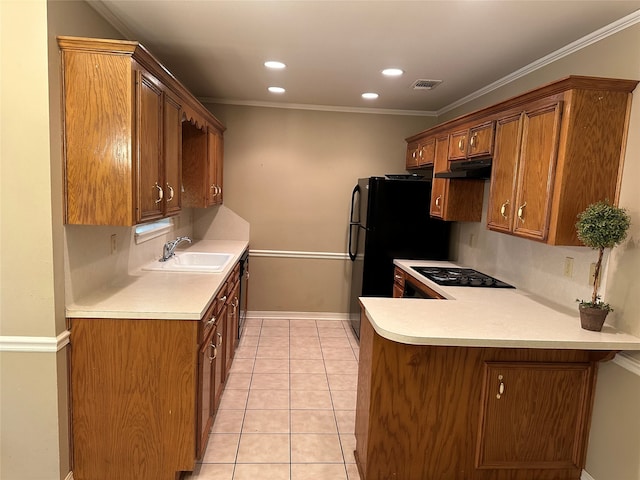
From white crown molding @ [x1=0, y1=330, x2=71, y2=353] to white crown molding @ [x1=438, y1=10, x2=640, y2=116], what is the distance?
3153 mm

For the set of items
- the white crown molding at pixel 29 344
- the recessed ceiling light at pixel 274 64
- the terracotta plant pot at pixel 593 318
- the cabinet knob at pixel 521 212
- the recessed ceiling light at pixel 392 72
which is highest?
the recessed ceiling light at pixel 392 72

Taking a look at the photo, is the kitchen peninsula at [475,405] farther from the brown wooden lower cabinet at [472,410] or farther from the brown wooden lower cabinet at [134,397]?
the brown wooden lower cabinet at [134,397]

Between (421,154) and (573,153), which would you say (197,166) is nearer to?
(421,154)

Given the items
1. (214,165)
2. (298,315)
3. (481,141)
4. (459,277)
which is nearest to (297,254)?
(298,315)

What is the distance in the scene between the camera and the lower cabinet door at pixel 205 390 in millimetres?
2184

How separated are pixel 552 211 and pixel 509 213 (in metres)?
0.40

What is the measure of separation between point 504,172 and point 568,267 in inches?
27.2

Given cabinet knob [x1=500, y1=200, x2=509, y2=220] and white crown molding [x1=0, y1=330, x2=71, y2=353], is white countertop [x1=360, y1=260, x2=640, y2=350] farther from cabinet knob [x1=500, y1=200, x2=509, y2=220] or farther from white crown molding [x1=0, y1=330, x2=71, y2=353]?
white crown molding [x1=0, y1=330, x2=71, y2=353]

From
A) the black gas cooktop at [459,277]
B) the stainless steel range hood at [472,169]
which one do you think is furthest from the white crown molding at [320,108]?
the black gas cooktop at [459,277]

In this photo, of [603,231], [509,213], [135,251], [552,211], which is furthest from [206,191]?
[603,231]

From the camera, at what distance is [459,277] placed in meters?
3.21

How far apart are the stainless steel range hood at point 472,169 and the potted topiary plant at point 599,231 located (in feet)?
3.27

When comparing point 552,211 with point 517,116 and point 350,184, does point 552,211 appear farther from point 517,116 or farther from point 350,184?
point 350,184

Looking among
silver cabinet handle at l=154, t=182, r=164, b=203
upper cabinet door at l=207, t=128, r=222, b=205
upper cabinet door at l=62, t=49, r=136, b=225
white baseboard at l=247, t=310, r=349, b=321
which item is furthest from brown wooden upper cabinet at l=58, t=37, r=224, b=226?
white baseboard at l=247, t=310, r=349, b=321
